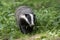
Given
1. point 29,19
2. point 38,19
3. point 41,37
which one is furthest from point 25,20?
point 41,37

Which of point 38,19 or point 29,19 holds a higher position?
point 29,19

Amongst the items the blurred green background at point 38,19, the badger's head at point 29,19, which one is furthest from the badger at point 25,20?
the blurred green background at point 38,19

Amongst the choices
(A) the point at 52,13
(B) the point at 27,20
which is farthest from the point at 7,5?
(B) the point at 27,20

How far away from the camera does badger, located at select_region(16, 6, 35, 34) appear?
6691 millimetres

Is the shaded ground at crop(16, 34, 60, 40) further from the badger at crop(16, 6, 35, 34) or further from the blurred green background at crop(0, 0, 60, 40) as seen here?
the badger at crop(16, 6, 35, 34)

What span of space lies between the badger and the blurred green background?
16cm

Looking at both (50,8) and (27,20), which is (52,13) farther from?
(27,20)

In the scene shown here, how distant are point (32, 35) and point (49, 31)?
1.46 feet

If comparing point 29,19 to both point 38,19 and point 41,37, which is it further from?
point 38,19

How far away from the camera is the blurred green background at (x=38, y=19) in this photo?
666 centimetres

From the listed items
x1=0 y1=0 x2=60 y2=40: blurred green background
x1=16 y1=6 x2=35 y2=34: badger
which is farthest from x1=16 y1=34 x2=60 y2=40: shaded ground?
x1=16 y1=6 x2=35 y2=34: badger

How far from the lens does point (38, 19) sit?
7.52 m

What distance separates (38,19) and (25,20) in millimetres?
715

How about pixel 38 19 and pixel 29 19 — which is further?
pixel 38 19
